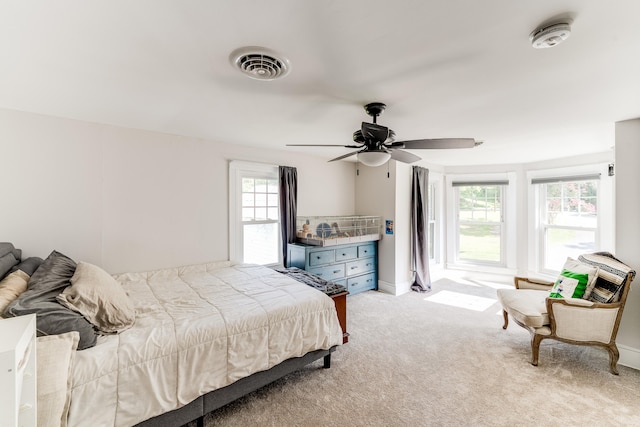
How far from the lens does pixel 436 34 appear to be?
50.9 inches

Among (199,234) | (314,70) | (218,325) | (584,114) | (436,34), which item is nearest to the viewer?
(436,34)

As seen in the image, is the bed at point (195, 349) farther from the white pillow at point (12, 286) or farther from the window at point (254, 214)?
the window at point (254, 214)

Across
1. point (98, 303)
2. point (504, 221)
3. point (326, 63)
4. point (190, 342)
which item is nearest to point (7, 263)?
point (98, 303)

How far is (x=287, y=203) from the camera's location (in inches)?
160

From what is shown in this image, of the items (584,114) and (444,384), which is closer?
(444,384)

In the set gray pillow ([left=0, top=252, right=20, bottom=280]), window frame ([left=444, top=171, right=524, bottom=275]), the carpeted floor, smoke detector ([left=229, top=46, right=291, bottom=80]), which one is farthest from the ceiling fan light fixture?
window frame ([left=444, top=171, right=524, bottom=275])

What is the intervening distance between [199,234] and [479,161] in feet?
15.6

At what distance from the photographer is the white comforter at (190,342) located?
1.41 meters

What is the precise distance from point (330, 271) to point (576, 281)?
2.76m

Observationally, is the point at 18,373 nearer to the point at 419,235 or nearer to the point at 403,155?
the point at 403,155

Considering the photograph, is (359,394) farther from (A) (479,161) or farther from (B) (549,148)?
(A) (479,161)

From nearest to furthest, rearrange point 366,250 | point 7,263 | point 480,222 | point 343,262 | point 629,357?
point 7,263, point 629,357, point 343,262, point 366,250, point 480,222

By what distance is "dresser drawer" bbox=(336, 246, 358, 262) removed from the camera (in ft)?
13.7

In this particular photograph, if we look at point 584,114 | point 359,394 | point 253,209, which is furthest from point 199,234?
point 584,114
